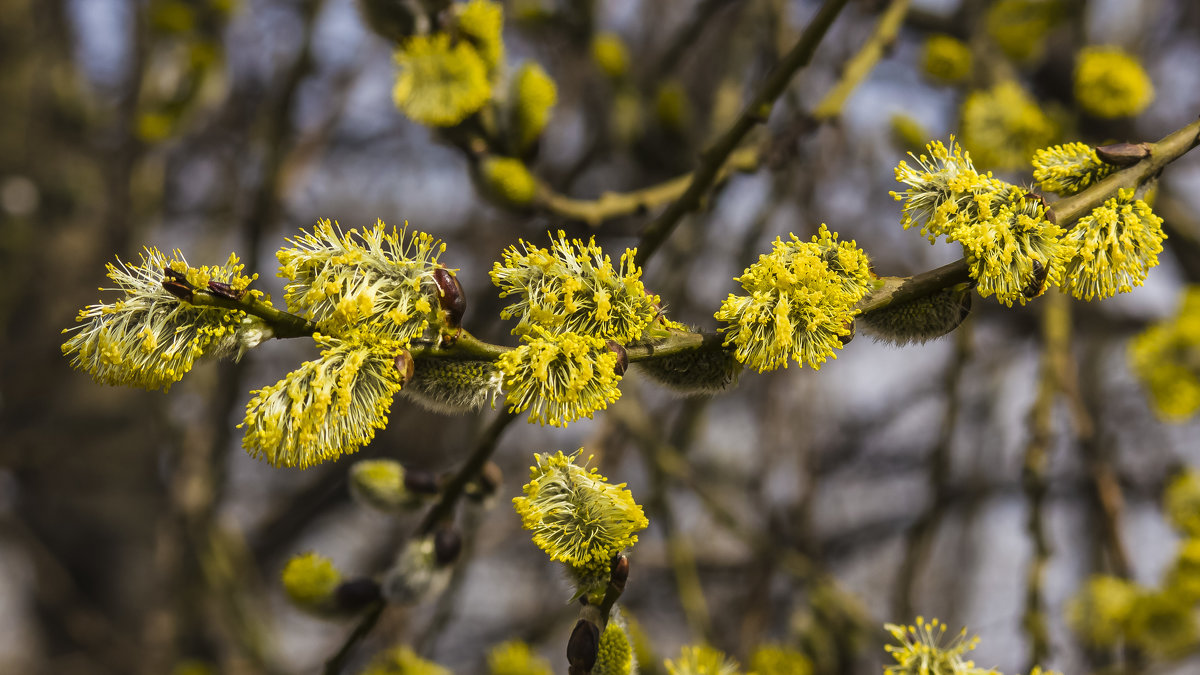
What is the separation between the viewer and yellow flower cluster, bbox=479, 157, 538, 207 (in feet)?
5.59

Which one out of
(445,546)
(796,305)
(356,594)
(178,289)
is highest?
(796,305)

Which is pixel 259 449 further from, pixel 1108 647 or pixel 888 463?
pixel 888 463

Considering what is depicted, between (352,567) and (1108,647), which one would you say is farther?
(352,567)

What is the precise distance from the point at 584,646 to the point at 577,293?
43 centimetres

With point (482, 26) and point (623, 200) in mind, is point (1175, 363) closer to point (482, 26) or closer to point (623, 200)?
point (623, 200)

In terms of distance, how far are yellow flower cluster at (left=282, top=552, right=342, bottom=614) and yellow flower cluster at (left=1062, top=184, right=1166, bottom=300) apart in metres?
1.31

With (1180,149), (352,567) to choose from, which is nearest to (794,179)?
(1180,149)

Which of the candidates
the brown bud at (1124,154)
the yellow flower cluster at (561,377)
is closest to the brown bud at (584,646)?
the yellow flower cluster at (561,377)

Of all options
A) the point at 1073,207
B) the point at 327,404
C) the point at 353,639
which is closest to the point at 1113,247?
the point at 1073,207

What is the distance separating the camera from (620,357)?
3.21ft

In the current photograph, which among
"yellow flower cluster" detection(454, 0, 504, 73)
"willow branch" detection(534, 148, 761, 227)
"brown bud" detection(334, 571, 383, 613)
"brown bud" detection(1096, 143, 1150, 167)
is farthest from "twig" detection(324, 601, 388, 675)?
"brown bud" detection(1096, 143, 1150, 167)

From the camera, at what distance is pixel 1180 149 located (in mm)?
1049

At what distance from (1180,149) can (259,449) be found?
1.19 m

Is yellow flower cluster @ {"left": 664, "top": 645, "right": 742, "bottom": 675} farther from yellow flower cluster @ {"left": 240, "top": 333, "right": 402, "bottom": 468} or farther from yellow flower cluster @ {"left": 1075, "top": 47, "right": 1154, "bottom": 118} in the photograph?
yellow flower cluster @ {"left": 1075, "top": 47, "right": 1154, "bottom": 118}
